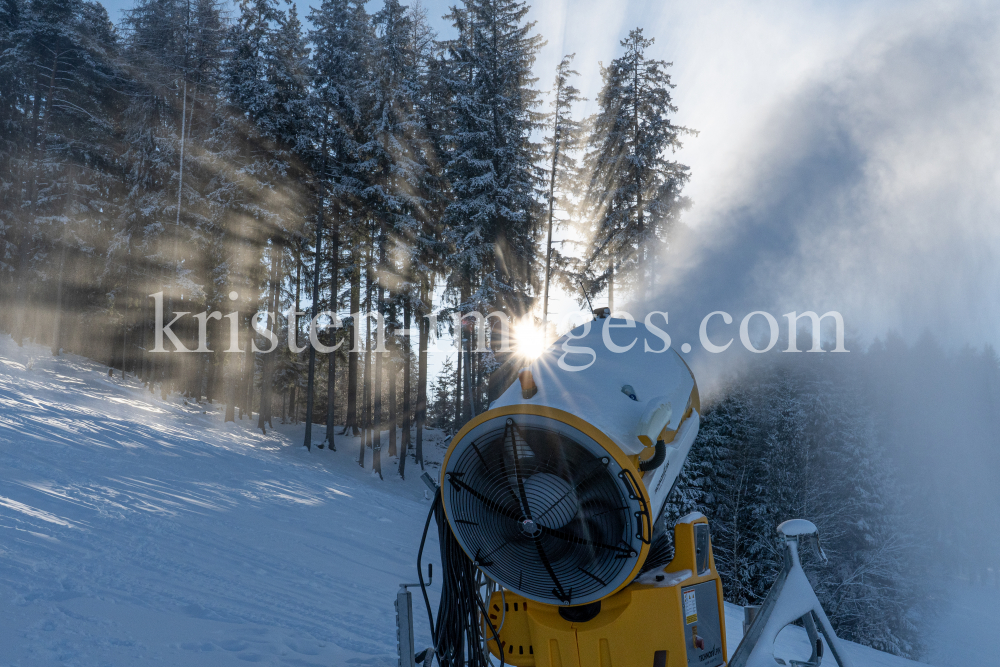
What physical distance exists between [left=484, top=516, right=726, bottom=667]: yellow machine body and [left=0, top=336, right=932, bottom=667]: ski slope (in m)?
1.58

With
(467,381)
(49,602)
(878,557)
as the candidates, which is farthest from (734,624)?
(878,557)

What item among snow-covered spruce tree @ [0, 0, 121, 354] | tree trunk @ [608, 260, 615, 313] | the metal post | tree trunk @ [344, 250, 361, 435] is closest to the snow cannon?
the metal post

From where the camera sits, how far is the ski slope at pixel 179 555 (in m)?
3.64

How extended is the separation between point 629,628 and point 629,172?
16.2 m

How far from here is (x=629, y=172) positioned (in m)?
17.1

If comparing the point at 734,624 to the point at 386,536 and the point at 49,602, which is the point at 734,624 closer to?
the point at 386,536

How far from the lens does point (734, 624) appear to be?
681cm

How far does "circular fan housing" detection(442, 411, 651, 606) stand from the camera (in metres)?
2.45

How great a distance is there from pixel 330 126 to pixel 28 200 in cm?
1296

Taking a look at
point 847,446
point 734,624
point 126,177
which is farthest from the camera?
point 126,177

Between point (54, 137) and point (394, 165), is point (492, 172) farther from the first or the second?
point (54, 137)

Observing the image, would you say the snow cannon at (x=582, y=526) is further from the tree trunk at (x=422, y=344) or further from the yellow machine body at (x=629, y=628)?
the tree trunk at (x=422, y=344)

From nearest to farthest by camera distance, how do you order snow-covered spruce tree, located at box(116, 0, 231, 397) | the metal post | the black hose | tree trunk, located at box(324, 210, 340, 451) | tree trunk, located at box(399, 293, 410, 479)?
the black hose → the metal post → tree trunk, located at box(399, 293, 410, 479) → tree trunk, located at box(324, 210, 340, 451) → snow-covered spruce tree, located at box(116, 0, 231, 397)

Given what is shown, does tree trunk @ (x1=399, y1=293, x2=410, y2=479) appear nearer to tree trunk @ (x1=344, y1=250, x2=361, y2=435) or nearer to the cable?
tree trunk @ (x1=344, y1=250, x2=361, y2=435)
